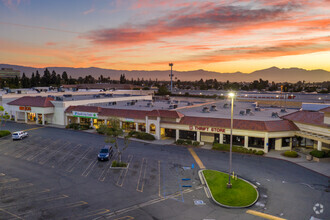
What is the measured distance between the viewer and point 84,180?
Result: 30.4 meters

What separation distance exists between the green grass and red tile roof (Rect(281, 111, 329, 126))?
862 inches

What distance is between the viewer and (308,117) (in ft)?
148

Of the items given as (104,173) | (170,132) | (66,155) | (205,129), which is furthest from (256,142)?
(66,155)

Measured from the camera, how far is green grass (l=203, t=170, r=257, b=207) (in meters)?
25.2

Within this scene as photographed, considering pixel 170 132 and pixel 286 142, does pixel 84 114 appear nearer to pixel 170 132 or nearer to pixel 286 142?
pixel 170 132

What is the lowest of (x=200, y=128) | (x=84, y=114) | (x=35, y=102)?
(x=200, y=128)

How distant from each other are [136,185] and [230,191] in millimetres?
11155

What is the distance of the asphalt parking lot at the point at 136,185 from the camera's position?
75.2ft

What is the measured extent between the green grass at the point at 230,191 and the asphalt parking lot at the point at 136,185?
1.12m

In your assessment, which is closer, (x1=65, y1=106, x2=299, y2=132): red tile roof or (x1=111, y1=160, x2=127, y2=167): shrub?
(x1=111, y1=160, x2=127, y2=167): shrub

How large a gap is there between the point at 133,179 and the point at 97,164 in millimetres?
8551

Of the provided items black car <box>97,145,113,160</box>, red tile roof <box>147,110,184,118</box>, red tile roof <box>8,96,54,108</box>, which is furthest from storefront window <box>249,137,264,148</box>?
red tile roof <box>8,96,54,108</box>

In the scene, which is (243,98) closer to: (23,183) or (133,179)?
(133,179)

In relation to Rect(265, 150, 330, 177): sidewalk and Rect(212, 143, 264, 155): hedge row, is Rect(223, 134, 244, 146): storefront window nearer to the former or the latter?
Rect(212, 143, 264, 155): hedge row
